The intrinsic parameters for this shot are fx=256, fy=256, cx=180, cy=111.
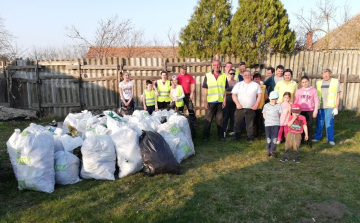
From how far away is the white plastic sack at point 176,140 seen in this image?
4562 mm

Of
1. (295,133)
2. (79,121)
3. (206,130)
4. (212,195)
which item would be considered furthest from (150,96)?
(212,195)

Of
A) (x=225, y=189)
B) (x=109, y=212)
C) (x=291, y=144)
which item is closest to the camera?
(x=109, y=212)

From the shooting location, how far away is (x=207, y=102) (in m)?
6.09

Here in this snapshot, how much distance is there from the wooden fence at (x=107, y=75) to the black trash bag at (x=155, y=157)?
14.8 ft

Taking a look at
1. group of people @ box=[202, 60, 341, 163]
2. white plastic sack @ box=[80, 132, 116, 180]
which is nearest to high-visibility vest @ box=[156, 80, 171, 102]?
group of people @ box=[202, 60, 341, 163]

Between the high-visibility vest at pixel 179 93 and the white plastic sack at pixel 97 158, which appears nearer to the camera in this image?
the white plastic sack at pixel 97 158

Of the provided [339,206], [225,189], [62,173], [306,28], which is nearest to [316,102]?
[339,206]

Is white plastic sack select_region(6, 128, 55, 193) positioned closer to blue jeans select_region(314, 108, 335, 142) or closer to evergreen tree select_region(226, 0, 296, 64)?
blue jeans select_region(314, 108, 335, 142)

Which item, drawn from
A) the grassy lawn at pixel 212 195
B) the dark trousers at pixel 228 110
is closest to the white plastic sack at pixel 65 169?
the grassy lawn at pixel 212 195

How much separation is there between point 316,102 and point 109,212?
4.71 meters

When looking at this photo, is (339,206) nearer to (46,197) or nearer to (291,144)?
(291,144)

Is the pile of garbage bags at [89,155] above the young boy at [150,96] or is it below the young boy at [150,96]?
below

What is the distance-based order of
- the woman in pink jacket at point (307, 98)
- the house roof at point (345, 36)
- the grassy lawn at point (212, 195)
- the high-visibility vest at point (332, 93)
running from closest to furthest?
the grassy lawn at point (212, 195) < the woman in pink jacket at point (307, 98) < the high-visibility vest at point (332, 93) < the house roof at point (345, 36)

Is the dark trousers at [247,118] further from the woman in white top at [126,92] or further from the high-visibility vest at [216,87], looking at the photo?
the woman in white top at [126,92]
